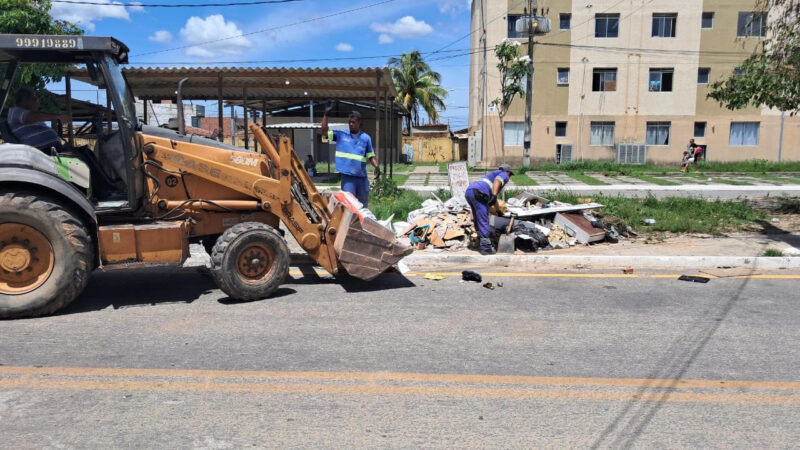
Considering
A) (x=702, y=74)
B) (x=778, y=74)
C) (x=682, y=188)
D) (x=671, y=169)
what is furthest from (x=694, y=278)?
(x=702, y=74)

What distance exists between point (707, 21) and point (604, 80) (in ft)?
21.2

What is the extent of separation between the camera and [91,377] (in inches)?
171

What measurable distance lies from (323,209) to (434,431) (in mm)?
3775

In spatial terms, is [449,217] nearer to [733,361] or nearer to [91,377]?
[733,361]

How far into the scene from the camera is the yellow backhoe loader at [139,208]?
5586 millimetres

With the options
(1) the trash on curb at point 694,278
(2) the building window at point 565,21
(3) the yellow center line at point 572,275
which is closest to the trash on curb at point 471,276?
(3) the yellow center line at point 572,275

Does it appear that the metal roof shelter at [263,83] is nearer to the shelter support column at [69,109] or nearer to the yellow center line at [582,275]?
the shelter support column at [69,109]

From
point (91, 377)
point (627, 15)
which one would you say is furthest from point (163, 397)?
point (627, 15)

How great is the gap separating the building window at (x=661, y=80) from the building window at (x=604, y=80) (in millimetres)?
2090

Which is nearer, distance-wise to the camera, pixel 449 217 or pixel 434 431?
pixel 434 431

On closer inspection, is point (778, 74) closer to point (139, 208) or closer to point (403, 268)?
point (403, 268)

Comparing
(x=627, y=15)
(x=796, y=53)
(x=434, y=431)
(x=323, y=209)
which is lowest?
(x=434, y=431)

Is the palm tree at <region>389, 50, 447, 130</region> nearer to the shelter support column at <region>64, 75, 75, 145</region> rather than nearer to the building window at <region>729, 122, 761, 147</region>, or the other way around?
the building window at <region>729, 122, 761, 147</region>

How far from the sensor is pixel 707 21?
→ 34156mm
